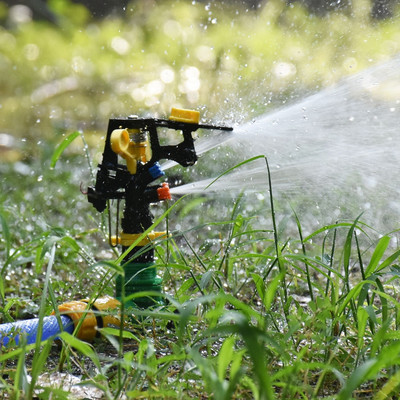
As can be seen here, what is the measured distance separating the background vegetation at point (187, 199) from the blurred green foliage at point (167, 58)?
11 millimetres

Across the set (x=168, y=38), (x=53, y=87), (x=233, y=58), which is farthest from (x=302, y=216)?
(x=53, y=87)

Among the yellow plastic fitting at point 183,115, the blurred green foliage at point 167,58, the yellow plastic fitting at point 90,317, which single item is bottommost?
the yellow plastic fitting at point 90,317

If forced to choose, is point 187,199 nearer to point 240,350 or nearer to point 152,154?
point 152,154

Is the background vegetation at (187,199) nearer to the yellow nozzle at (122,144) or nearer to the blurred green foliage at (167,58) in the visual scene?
the blurred green foliage at (167,58)

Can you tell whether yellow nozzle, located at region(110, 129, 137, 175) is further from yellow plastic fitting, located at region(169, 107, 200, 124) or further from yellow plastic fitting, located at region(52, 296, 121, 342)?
yellow plastic fitting, located at region(52, 296, 121, 342)

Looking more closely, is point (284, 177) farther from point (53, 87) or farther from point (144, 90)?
point (53, 87)

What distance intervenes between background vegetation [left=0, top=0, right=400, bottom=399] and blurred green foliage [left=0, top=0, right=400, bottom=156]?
1 centimetres

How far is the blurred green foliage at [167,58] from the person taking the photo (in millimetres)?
3205

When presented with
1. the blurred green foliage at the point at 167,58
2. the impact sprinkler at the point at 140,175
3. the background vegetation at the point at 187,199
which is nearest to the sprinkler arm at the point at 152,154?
the impact sprinkler at the point at 140,175

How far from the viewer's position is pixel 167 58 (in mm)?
4105

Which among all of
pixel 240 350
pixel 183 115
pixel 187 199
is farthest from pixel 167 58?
pixel 240 350

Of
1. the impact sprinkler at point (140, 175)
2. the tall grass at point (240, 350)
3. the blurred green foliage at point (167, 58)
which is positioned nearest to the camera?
the tall grass at point (240, 350)

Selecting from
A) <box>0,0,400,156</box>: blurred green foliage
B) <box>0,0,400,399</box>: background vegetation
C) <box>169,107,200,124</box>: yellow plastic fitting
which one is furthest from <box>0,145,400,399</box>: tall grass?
<box>0,0,400,156</box>: blurred green foliage

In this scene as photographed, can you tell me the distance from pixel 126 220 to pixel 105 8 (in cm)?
352
